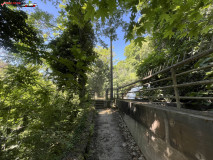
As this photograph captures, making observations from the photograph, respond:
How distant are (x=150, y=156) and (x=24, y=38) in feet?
13.6

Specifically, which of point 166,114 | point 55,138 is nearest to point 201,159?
point 166,114

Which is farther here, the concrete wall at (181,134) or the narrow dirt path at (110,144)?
the narrow dirt path at (110,144)

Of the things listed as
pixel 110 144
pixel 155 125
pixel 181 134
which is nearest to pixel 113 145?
pixel 110 144

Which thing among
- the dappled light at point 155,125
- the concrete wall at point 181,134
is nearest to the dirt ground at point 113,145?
the concrete wall at point 181,134

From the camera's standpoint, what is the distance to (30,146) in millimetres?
1911

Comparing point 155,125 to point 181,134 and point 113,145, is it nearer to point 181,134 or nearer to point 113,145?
point 181,134

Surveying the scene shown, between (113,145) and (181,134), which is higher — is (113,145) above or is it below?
below

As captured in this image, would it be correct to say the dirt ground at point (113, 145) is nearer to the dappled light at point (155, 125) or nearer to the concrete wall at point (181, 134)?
the concrete wall at point (181, 134)

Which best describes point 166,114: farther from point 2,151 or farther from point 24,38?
point 24,38

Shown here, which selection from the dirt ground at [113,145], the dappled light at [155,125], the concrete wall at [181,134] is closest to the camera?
the concrete wall at [181,134]

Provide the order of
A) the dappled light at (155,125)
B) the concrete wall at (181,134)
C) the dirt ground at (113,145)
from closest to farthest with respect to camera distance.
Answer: the concrete wall at (181,134) < the dappled light at (155,125) < the dirt ground at (113,145)

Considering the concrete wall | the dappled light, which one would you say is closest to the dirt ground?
the concrete wall

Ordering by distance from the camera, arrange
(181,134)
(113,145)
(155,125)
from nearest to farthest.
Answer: (181,134)
(155,125)
(113,145)

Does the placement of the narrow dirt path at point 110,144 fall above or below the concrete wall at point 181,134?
below
